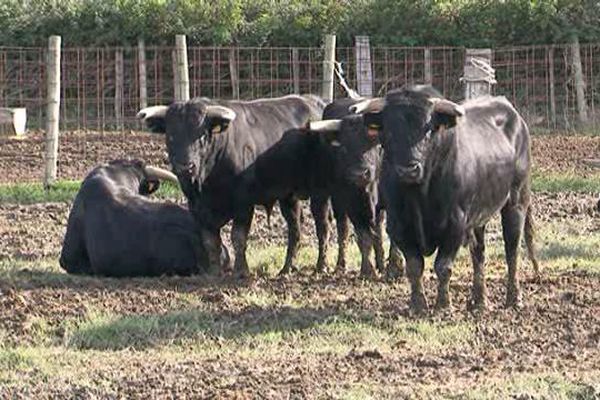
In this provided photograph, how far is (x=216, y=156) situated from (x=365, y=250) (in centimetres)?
162

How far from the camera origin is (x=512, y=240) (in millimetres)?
12500

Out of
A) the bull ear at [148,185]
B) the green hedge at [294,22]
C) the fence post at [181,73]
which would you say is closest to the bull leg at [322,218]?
the bull ear at [148,185]

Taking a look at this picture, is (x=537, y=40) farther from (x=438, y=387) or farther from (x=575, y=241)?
(x=438, y=387)

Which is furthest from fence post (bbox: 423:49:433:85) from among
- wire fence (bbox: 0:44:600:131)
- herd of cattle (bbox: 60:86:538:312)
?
herd of cattle (bbox: 60:86:538:312)

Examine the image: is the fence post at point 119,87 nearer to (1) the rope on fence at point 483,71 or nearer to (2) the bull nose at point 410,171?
(1) the rope on fence at point 483,71

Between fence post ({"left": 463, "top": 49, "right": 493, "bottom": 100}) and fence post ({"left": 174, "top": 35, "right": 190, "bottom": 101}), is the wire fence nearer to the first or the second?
fence post ({"left": 463, "top": 49, "right": 493, "bottom": 100})

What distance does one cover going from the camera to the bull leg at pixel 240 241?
13649mm

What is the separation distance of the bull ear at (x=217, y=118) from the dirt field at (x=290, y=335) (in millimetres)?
1374

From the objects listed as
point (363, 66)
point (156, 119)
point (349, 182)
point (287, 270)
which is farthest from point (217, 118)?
point (363, 66)

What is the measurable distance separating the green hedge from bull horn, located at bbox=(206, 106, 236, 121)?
61.0ft

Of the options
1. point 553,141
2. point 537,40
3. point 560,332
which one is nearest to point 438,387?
point 560,332

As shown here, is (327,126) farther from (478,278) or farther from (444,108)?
(444,108)

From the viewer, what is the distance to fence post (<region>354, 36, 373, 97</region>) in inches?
1141

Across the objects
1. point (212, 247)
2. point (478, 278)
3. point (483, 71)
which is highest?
point (483, 71)
